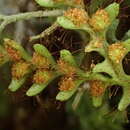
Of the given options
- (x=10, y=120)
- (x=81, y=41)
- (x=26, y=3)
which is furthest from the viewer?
(x=10, y=120)

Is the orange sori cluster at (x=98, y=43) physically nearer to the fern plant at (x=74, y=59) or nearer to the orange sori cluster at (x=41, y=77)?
the fern plant at (x=74, y=59)

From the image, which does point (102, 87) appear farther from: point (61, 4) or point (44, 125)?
point (44, 125)

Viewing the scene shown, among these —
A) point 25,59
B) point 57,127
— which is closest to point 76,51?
point 25,59

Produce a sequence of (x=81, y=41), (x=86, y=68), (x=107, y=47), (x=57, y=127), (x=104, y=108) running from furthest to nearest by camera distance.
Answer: (x=57, y=127) < (x=104, y=108) < (x=81, y=41) < (x=86, y=68) < (x=107, y=47)

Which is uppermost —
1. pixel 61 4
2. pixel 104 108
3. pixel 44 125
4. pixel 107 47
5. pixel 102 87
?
pixel 61 4

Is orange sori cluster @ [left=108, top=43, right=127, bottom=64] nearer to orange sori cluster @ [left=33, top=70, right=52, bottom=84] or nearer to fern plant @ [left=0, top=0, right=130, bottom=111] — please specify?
fern plant @ [left=0, top=0, right=130, bottom=111]

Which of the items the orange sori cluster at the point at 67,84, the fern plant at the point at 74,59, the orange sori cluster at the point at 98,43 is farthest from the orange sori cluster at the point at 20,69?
the orange sori cluster at the point at 98,43
